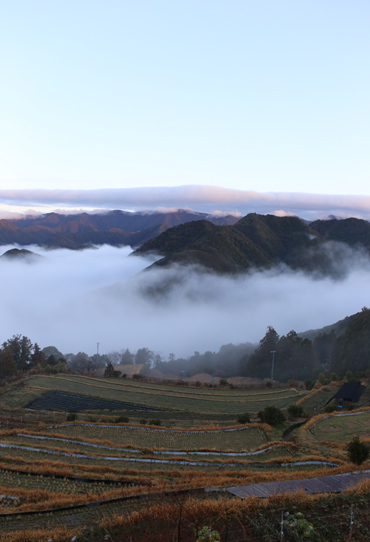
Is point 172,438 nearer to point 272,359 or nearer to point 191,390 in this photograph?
point 191,390

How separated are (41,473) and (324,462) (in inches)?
498

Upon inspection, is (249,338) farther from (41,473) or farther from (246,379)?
(41,473)

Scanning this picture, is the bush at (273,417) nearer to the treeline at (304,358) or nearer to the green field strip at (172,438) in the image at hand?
the green field strip at (172,438)

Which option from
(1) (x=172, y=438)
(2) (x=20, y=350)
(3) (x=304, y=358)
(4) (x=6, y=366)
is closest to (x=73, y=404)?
(1) (x=172, y=438)

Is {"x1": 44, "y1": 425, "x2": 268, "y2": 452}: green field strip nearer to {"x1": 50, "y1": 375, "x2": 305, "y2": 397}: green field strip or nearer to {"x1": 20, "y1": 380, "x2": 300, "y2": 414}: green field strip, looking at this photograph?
{"x1": 20, "y1": 380, "x2": 300, "y2": 414}: green field strip

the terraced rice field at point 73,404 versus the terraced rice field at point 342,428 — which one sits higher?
the terraced rice field at point 342,428

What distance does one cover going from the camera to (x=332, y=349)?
88.6 m

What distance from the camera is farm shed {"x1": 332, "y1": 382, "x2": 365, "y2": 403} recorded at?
43562 millimetres

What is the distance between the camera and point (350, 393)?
44.8 m

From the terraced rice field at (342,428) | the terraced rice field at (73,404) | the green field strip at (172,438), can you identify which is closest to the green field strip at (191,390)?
the terraced rice field at (73,404)

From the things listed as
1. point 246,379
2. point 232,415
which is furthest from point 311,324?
point 232,415

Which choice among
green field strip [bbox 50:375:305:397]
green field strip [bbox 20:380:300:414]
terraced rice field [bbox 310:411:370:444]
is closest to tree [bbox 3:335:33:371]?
green field strip [bbox 50:375:305:397]

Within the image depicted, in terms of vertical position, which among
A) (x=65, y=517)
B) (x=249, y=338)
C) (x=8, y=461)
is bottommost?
(x=249, y=338)

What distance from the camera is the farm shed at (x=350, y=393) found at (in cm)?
4356
